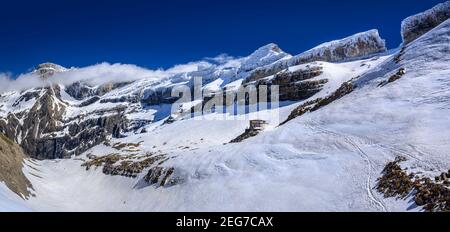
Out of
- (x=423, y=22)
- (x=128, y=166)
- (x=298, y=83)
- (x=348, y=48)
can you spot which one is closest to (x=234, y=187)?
(x=128, y=166)

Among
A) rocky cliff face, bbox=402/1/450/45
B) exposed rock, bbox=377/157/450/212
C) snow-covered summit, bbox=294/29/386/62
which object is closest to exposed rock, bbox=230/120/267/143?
exposed rock, bbox=377/157/450/212

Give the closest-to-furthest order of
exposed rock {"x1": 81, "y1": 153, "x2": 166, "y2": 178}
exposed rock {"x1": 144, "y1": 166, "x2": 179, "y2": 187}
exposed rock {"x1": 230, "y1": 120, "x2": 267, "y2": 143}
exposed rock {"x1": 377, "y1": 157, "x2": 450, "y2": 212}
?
exposed rock {"x1": 377, "y1": 157, "x2": 450, "y2": 212}, exposed rock {"x1": 144, "y1": 166, "x2": 179, "y2": 187}, exposed rock {"x1": 81, "y1": 153, "x2": 166, "y2": 178}, exposed rock {"x1": 230, "y1": 120, "x2": 267, "y2": 143}

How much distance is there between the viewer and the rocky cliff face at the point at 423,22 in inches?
3108

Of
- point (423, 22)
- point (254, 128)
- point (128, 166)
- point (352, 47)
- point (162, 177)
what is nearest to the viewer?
point (162, 177)

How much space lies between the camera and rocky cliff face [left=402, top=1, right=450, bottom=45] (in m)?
78.9

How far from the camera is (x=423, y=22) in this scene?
8375cm

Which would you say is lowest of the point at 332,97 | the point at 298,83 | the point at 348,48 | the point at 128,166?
the point at 128,166

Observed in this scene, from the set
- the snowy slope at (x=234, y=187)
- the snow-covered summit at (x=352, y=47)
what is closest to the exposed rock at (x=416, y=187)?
the snowy slope at (x=234, y=187)

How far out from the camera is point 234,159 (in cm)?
3697

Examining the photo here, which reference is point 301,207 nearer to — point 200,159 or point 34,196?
point 200,159

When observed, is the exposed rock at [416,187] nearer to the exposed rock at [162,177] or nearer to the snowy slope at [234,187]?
the snowy slope at [234,187]

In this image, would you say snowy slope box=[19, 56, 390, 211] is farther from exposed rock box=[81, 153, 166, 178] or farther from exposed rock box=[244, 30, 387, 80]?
exposed rock box=[244, 30, 387, 80]

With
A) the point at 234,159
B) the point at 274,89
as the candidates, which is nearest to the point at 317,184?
the point at 234,159

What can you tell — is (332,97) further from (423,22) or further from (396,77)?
(423,22)
